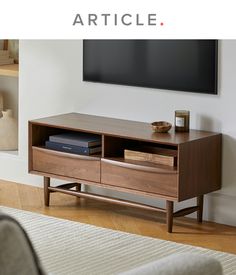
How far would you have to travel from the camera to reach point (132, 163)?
4.81m

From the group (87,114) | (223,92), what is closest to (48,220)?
(87,114)

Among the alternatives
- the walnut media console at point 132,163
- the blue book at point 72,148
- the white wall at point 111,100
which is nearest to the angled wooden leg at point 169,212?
the walnut media console at point 132,163

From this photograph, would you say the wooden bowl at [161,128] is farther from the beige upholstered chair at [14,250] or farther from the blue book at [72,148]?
the beige upholstered chair at [14,250]

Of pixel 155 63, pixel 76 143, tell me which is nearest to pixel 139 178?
pixel 76 143

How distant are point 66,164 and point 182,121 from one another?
0.82 meters

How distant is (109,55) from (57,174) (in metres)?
0.86

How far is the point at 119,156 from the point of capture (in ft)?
16.5

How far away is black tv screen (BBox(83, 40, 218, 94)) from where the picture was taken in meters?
4.84

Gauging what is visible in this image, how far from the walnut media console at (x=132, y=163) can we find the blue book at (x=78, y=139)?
0.07 metres

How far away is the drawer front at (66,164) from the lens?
5.00 m
